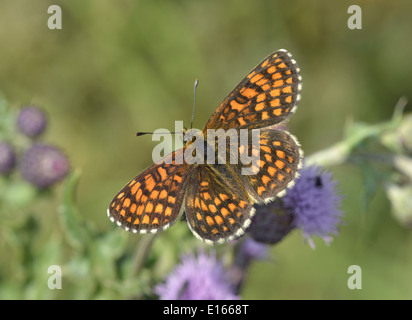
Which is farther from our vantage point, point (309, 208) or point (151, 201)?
point (309, 208)

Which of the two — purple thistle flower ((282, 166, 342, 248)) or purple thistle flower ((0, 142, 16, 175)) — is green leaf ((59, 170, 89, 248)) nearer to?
purple thistle flower ((0, 142, 16, 175))

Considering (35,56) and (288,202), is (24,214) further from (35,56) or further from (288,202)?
(35,56)

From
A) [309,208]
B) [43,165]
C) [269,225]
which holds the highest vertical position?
[43,165]

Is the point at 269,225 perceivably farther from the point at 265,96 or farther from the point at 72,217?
the point at 72,217

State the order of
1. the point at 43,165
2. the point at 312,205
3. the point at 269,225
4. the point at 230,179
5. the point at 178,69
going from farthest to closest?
the point at 178,69
the point at 43,165
the point at 312,205
the point at 269,225
the point at 230,179

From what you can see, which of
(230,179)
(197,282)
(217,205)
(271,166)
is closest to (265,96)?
(271,166)
